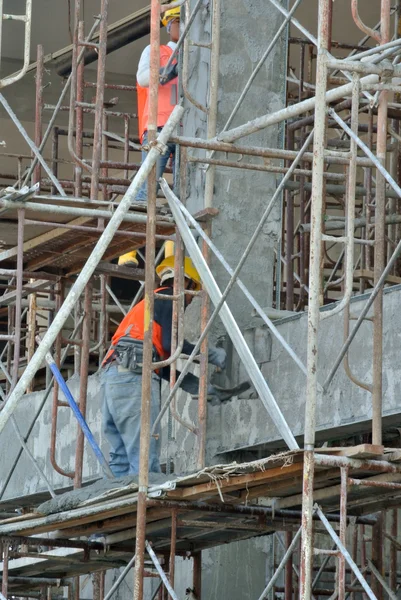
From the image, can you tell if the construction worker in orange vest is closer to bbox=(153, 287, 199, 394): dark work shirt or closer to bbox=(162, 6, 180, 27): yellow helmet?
bbox=(162, 6, 180, 27): yellow helmet

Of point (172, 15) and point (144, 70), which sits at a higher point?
point (172, 15)

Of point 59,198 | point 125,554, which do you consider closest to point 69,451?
point 125,554

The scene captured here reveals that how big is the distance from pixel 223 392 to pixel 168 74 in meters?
2.82

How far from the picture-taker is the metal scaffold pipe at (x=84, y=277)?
9.65 m

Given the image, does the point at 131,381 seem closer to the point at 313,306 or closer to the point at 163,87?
the point at 163,87

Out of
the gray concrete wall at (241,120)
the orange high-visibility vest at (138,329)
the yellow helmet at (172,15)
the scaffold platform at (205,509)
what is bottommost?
the scaffold platform at (205,509)

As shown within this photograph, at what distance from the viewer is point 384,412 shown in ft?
35.0

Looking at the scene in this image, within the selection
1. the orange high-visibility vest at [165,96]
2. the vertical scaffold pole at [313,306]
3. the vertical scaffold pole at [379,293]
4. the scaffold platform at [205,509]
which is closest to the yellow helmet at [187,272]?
the orange high-visibility vest at [165,96]

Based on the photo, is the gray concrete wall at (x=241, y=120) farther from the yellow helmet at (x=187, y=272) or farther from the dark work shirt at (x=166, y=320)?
the dark work shirt at (x=166, y=320)

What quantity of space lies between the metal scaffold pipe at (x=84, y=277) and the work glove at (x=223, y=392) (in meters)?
2.36

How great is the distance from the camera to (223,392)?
39.9 feet

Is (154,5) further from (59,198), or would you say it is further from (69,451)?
(69,451)

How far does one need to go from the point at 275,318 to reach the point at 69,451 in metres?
3.50

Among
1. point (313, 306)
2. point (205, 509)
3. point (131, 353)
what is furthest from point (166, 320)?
point (313, 306)
